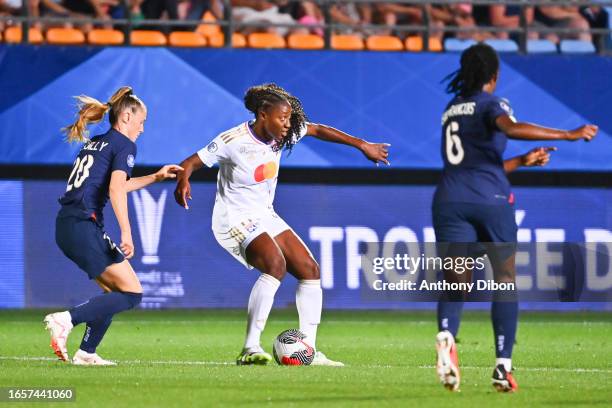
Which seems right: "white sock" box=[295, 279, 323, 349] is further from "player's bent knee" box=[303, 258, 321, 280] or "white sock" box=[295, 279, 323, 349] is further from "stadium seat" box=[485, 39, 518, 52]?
"stadium seat" box=[485, 39, 518, 52]

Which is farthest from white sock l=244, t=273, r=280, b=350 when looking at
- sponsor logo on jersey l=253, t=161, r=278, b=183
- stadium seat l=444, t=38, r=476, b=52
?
stadium seat l=444, t=38, r=476, b=52

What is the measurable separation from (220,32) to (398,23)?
263cm

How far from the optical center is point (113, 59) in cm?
1772

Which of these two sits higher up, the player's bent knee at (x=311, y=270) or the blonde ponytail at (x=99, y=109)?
the blonde ponytail at (x=99, y=109)

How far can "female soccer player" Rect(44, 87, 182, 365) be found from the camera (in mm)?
9195

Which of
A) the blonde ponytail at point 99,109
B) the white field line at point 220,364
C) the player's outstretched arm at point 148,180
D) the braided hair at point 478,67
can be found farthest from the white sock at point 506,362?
the blonde ponytail at point 99,109

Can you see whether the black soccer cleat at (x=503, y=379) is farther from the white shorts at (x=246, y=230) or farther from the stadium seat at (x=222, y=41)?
the stadium seat at (x=222, y=41)

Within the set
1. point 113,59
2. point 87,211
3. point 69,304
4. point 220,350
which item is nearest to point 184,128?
point 113,59

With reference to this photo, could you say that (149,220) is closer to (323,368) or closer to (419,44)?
(419,44)

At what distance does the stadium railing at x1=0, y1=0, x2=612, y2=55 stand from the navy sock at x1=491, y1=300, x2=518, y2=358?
36.3 feet

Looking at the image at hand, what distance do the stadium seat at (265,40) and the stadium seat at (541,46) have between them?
11.7 ft

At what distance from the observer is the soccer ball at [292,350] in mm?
9633

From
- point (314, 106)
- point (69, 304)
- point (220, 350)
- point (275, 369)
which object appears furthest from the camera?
point (314, 106)

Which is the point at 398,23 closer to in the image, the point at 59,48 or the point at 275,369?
the point at 59,48
